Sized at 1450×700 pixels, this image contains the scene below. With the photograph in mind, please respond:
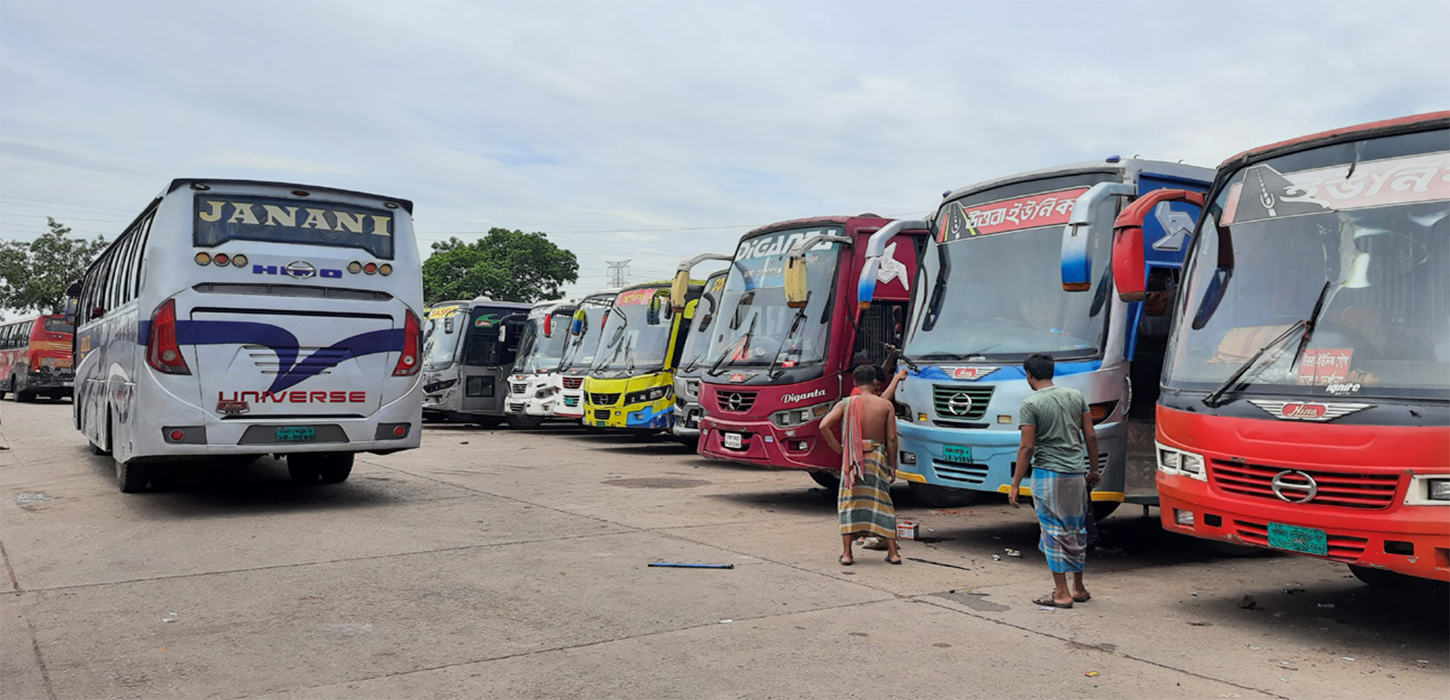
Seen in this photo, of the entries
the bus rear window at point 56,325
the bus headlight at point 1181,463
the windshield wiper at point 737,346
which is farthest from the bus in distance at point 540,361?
the bus rear window at point 56,325

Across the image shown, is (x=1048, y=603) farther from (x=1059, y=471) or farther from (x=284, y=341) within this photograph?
(x=284, y=341)

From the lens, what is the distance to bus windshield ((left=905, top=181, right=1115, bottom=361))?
8.26m

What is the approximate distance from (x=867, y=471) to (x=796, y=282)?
8.78 feet

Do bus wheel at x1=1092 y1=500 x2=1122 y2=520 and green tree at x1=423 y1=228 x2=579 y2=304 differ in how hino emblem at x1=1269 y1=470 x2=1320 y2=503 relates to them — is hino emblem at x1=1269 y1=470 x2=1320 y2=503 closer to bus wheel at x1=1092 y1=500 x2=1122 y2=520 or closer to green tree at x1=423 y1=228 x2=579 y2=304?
bus wheel at x1=1092 y1=500 x2=1122 y2=520

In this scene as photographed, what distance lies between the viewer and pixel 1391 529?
5301 millimetres

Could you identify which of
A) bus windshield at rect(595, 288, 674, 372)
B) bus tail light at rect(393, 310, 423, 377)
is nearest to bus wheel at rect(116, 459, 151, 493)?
bus tail light at rect(393, 310, 423, 377)

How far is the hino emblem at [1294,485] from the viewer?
5629mm

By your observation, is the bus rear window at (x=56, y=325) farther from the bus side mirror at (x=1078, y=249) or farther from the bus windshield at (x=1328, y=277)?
the bus windshield at (x=1328, y=277)

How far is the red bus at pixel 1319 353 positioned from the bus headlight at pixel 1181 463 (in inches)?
0.5

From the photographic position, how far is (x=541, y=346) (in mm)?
22484

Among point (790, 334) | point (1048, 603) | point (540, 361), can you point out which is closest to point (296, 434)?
point (790, 334)

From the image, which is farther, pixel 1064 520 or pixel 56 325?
pixel 56 325

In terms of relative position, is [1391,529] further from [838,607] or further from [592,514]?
[592,514]

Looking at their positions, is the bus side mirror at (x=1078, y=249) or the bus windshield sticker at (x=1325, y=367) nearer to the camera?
the bus windshield sticker at (x=1325, y=367)
